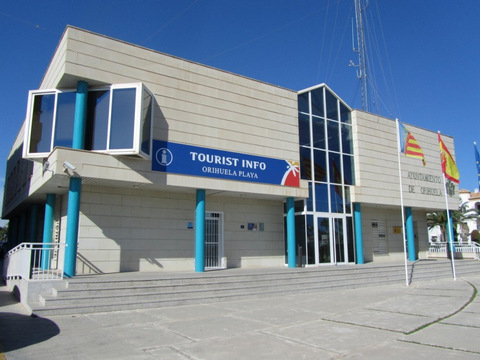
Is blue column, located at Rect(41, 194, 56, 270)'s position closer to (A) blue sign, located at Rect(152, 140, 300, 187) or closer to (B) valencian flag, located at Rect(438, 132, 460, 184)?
(A) blue sign, located at Rect(152, 140, 300, 187)

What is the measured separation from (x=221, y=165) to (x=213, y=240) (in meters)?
3.43

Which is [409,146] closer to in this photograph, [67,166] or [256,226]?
[256,226]

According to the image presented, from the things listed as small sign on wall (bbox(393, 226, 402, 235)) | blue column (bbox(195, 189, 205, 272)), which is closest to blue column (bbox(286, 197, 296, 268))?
blue column (bbox(195, 189, 205, 272))

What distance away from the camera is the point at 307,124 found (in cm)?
1869

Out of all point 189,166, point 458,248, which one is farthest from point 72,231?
point 458,248

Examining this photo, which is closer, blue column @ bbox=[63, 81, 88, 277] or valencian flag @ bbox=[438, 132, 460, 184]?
blue column @ bbox=[63, 81, 88, 277]

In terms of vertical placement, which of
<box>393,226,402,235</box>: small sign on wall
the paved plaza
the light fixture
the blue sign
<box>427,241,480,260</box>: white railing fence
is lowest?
the paved plaza

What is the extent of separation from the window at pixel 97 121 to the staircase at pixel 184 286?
4027 millimetres

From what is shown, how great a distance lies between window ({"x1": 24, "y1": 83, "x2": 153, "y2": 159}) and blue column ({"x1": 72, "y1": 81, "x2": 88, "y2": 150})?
305 millimetres

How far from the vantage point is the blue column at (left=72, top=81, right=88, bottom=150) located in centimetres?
1173

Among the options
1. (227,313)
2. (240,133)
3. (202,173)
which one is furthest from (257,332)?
(240,133)

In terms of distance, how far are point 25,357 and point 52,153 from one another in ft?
23.4

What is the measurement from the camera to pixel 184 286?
11344 mm

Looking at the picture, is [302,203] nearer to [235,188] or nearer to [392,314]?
[235,188]
